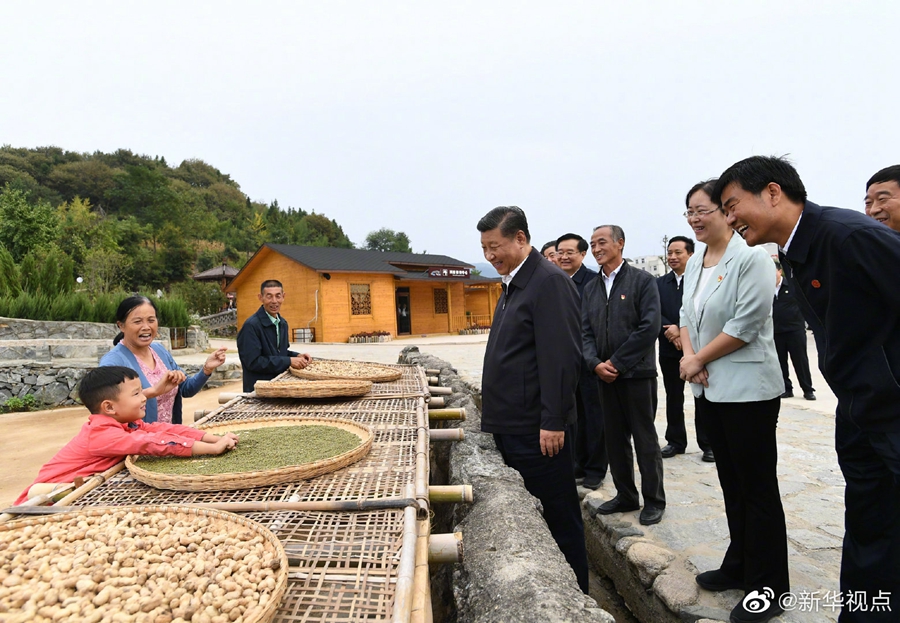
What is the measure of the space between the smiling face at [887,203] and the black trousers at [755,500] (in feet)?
3.95

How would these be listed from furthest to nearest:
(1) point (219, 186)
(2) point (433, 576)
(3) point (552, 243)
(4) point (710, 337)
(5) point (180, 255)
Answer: (1) point (219, 186), (5) point (180, 255), (3) point (552, 243), (2) point (433, 576), (4) point (710, 337)

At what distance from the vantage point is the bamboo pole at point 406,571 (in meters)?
0.98

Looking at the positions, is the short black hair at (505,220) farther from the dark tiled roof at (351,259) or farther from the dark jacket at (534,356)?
the dark tiled roof at (351,259)

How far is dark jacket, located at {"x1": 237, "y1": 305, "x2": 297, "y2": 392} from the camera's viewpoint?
147 inches

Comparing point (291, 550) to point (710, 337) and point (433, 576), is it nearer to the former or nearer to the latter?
point (433, 576)

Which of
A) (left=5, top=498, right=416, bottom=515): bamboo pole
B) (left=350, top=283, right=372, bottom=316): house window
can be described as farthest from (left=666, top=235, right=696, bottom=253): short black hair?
(left=350, top=283, right=372, bottom=316): house window

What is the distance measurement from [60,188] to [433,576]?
56.4 meters

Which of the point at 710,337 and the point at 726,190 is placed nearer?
the point at 726,190

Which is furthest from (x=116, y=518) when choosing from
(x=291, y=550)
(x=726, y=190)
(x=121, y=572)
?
(x=726, y=190)

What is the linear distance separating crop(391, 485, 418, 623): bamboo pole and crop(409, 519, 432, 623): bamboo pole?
20 millimetres

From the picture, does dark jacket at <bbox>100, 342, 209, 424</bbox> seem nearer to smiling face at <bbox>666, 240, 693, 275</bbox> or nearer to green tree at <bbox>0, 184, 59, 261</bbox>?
smiling face at <bbox>666, 240, 693, 275</bbox>

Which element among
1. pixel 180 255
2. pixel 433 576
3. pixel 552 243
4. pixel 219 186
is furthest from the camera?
pixel 219 186

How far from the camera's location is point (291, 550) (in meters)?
1.22

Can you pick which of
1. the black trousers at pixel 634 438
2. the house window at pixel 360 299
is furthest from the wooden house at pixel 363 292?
the black trousers at pixel 634 438
